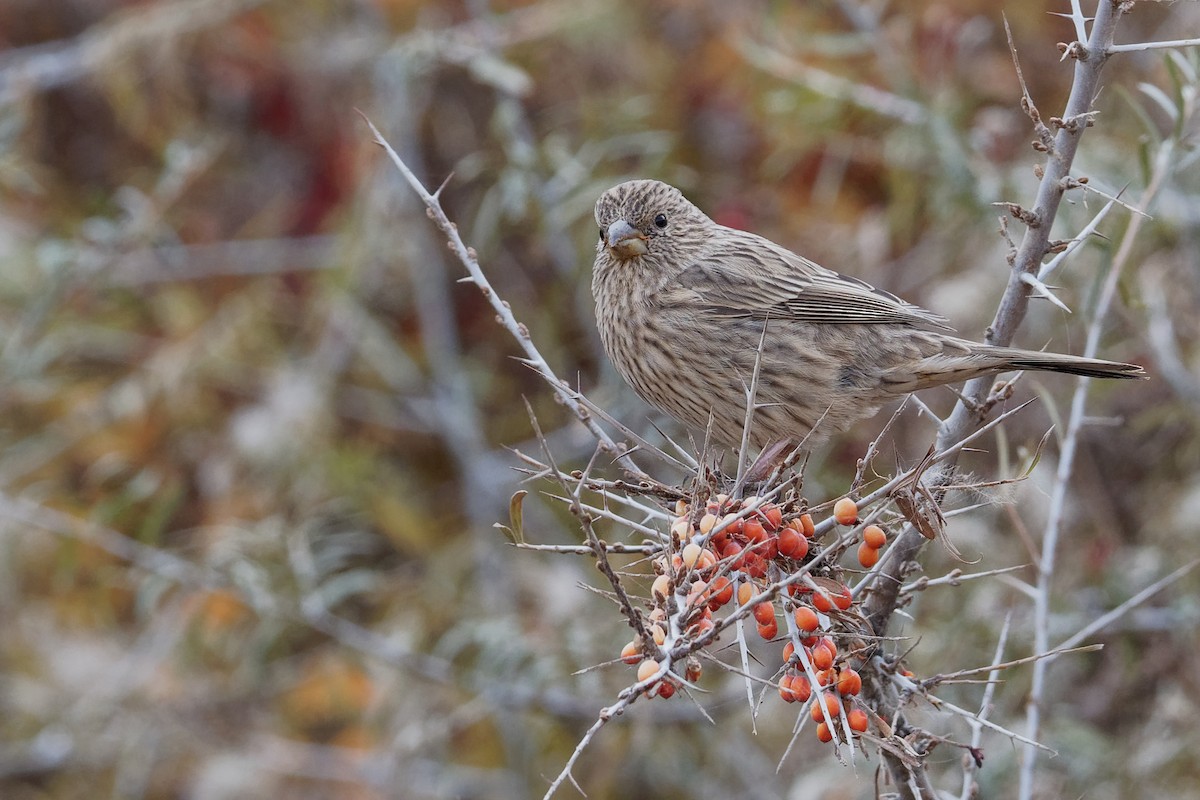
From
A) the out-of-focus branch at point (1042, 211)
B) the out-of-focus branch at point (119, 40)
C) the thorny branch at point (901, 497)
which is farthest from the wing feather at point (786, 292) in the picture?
the out-of-focus branch at point (119, 40)

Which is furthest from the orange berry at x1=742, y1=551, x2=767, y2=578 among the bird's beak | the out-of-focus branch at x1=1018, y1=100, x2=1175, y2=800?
the bird's beak

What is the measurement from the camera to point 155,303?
6.84 metres

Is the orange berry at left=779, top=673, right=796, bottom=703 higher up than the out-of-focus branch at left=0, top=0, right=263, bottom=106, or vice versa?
the out-of-focus branch at left=0, top=0, right=263, bottom=106

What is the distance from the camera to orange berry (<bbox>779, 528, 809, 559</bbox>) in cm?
227

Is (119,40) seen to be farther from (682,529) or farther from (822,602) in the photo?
(822,602)

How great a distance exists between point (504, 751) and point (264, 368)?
87.0 inches

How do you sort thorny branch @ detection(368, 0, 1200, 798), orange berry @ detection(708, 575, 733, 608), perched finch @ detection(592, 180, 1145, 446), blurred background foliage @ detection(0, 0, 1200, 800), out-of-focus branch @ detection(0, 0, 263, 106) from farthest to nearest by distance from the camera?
out-of-focus branch @ detection(0, 0, 263, 106), blurred background foliage @ detection(0, 0, 1200, 800), perched finch @ detection(592, 180, 1145, 446), orange berry @ detection(708, 575, 733, 608), thorny branch @ detection(368, 0, 1200, 798)

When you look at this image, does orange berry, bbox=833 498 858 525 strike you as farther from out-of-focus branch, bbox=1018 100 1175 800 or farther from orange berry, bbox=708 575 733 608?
out-of-focus branch, bbox=1018 100 1175 800

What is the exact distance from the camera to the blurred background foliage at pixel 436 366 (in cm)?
461

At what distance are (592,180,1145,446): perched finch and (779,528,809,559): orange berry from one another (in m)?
1.28

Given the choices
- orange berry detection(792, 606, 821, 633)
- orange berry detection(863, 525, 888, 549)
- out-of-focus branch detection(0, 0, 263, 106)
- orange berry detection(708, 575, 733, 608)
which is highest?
out-of-focus branch detection(0, 0, 263, 106)

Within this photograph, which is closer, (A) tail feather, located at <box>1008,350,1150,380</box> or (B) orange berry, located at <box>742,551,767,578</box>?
(B) orange berry, located at <box>742,551,767,578</box>

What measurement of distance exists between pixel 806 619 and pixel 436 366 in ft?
13.8

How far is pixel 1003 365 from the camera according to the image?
3.01 metres
